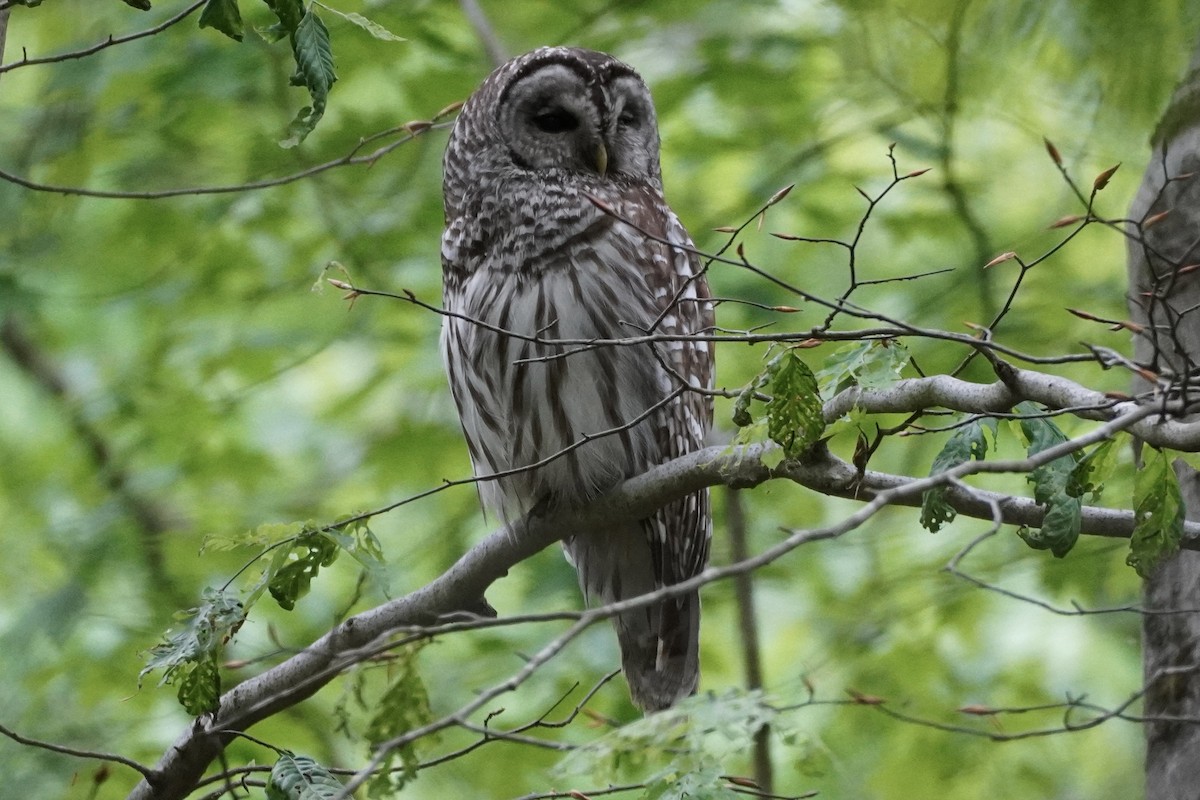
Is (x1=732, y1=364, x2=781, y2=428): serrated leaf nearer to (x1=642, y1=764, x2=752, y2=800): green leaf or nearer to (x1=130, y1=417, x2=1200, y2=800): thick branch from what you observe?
(x1=130, y1=417, x2=1200, y2=800): thick branch

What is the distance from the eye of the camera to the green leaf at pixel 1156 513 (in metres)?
2.40

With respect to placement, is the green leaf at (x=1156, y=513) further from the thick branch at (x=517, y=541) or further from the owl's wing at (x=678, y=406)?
the owl's wing at (x=678, y=406)

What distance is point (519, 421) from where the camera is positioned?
13.8 ft

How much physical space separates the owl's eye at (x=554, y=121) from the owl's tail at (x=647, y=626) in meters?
1.34

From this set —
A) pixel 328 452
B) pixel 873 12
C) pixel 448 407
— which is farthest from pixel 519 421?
pixel 328 452

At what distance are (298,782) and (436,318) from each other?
3.73 meters

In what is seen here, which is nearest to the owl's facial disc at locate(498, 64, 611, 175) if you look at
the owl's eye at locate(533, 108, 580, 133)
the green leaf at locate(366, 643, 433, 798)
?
the owl's eye at locate(533, 108, 580, 133)

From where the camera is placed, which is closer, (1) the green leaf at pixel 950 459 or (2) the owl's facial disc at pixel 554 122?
(1) the green leaf at pixel 950 459

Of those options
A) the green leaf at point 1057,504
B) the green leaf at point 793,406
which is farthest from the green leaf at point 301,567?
the green leaf at point 1057,504

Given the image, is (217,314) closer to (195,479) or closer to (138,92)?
(195,479)

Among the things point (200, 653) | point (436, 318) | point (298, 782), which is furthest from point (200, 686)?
point (436, 318)

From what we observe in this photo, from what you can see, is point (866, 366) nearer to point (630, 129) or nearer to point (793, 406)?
point (793, 406)

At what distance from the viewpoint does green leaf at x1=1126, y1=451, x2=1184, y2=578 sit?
2402 millimetres

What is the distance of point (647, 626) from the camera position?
4.53 meters
